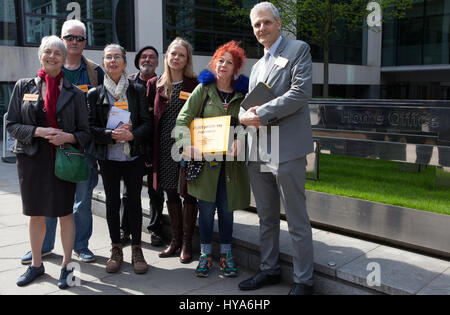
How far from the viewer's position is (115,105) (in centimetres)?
395

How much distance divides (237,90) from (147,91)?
1103 mm

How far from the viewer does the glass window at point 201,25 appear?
17062 millimetres

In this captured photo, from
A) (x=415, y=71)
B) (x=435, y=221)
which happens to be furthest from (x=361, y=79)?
(x=435, y=221)

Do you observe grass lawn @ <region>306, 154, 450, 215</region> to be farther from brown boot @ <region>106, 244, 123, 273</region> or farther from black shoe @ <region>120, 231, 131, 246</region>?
brown boot @ <region>106, 244, 123, 273</region>

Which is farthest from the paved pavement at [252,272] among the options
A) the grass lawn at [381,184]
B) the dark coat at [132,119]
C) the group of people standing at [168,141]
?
the dark coat at [132,119]

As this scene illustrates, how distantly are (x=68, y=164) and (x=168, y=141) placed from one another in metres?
1.01

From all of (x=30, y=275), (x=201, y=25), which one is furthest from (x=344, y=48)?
(x=30, y=275)

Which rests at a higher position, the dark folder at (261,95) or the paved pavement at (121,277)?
the dark folder at (261,95)

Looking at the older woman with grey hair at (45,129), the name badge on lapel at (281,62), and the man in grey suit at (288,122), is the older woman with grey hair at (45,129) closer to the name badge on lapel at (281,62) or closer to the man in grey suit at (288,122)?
the man in grey suit at (288,122)

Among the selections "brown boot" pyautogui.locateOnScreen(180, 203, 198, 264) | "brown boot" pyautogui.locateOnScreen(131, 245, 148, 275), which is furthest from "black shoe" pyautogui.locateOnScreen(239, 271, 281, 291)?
"brown boot" pyautogui.locateOnScreen(131, 245, 148, 275)

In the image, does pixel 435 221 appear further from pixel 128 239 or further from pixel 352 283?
pixel 128 239

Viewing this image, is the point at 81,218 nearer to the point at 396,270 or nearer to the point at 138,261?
the point at 138,261

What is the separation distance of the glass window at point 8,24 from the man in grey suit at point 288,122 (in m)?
13.3

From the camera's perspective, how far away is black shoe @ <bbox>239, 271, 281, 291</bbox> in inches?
145
